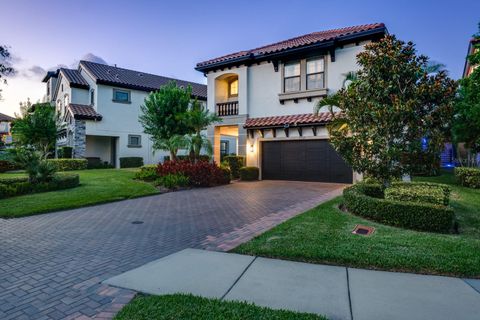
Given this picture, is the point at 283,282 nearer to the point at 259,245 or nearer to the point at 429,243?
the point at 259,245

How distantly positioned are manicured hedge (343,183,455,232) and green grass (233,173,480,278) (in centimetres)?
28

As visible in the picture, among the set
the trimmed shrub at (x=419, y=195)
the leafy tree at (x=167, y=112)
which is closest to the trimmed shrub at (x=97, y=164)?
the leafy tree at (x=167, y=112)

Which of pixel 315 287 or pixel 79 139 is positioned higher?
pixel 79 139

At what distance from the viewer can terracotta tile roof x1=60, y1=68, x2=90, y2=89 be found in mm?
25297

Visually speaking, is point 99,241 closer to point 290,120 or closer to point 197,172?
point 197,172

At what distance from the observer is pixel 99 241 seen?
5551mm

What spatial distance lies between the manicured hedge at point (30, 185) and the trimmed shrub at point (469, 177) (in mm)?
18409

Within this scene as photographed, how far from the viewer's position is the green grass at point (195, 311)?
279 cm

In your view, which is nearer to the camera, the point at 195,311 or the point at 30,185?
the point at 195,311

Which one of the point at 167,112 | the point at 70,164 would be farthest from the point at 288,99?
the point at 70,164

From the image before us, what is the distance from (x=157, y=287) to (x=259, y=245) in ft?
6.90

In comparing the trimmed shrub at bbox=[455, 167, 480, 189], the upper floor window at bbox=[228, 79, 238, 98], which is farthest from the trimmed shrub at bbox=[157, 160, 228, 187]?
the trimmed shrub at bbox=[455, 167, 480, 189]

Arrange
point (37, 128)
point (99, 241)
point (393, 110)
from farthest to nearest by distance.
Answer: point (37, 128) < point (393, 110) < point (99, 241)

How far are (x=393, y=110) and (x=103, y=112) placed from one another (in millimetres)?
23865
